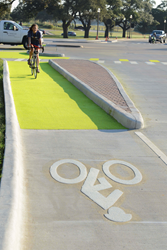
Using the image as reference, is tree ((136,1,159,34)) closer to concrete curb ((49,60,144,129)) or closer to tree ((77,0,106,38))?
tree ((77,0,106,38))

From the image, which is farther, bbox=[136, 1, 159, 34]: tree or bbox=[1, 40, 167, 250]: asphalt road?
bbox=[136, 1, 159, 34]: tree

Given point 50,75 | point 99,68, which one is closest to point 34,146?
point 50,75

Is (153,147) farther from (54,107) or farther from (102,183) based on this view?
(54,107)

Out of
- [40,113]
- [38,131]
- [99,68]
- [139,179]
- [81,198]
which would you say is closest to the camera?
[81,198]

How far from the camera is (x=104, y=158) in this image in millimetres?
5113

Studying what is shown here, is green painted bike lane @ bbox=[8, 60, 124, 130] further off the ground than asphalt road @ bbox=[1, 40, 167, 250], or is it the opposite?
green painted bike lane @ bbox=[8, 60, 124, 130]

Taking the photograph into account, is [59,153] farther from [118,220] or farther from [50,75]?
[50,75]

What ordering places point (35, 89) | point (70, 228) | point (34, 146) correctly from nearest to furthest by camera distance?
1. point (70, 228)
2. point (34, 146)
3. point (35, 89)

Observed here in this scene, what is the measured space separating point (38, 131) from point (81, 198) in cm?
261

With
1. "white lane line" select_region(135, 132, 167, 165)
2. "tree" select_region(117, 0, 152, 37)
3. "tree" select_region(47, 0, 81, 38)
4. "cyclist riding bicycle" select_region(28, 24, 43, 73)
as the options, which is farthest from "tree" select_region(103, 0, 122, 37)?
"white lane line" select_region(135, 132, 167, 165)

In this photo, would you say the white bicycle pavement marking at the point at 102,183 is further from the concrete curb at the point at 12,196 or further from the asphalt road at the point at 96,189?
the concrete curb at the point at 12,196

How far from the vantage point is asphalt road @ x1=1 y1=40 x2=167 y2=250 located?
3195 millimetres

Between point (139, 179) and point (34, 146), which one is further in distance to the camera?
point (34, 146)

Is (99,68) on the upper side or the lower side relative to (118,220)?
upper
